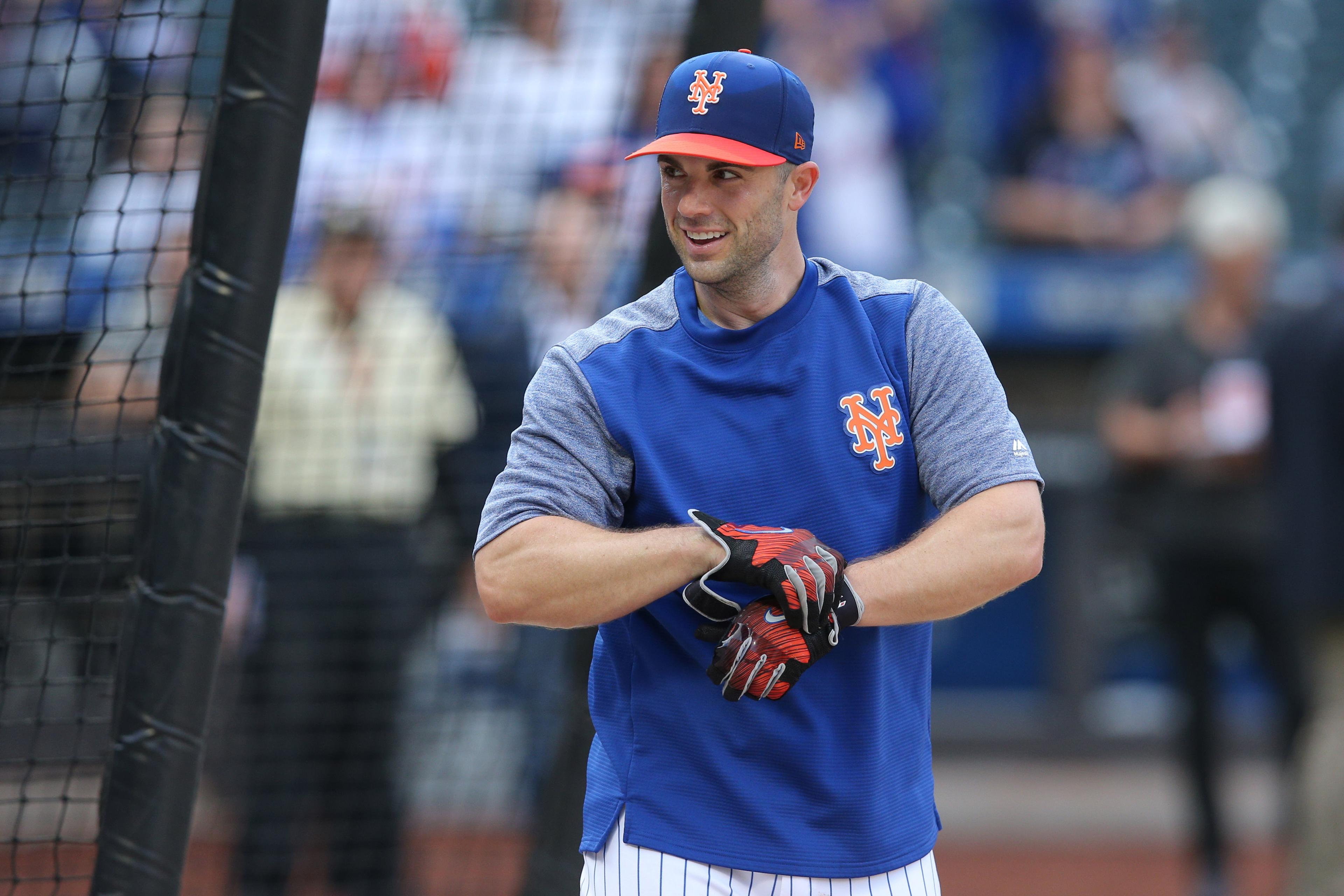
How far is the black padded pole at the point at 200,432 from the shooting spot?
2.64m

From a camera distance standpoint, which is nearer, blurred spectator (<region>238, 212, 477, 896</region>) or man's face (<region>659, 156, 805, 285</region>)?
man's face (<region>659, 156, 805, 285</region>)

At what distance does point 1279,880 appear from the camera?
19.5 ft

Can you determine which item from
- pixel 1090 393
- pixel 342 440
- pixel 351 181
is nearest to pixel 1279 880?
pixel 1090 393

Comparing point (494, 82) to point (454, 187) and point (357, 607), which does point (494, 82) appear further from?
point (357, 607)

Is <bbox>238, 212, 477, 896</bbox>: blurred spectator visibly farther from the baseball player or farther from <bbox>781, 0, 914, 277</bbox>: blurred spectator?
<bbox>781, 0, 914, 277</bbox>: blurred spectator

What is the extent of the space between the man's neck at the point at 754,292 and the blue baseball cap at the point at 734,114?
0.15 m

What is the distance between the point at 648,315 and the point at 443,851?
14.2ft

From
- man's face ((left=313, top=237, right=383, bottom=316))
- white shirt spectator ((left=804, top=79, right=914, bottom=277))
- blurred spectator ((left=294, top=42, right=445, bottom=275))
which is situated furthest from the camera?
white shirt spectator ((left=804, top=79, right=914, bottom=277))

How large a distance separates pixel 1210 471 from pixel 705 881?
4099 mm

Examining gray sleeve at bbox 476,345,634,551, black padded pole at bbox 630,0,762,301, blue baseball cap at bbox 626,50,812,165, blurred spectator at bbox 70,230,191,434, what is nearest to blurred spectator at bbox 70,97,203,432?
blurred spectator at bbox 70,230,191,434

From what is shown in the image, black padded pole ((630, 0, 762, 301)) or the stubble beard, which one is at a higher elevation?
black padded pole ((630, 0, 762, 301))

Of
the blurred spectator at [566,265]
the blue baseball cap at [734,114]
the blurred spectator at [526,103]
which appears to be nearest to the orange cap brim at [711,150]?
the blue baseball cap at [734,114]

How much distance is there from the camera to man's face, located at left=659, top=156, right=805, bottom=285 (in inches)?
87.4

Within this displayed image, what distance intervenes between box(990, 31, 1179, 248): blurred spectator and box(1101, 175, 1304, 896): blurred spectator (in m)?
2.89
